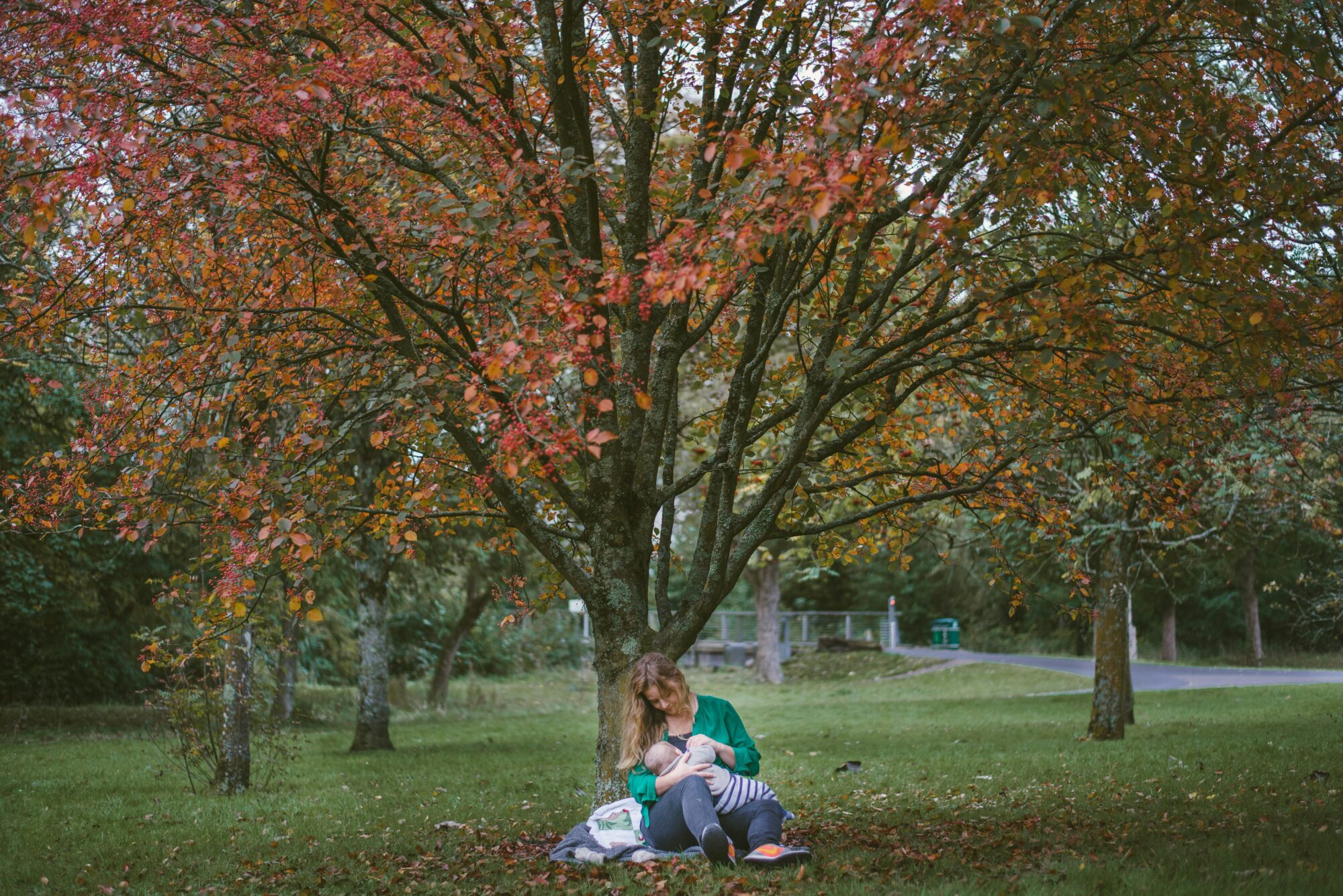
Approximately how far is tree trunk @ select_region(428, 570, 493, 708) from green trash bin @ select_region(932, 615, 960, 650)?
78.8 ft

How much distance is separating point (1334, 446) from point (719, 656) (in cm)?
2534

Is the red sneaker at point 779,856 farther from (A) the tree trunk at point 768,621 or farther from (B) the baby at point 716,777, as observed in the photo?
(A) the tree trunk at point 768,621

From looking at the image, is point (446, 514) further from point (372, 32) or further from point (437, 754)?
point (437, 754)

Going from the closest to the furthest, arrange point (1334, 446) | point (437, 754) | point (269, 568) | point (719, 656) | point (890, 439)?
point (269, 568) → point (890, 439) → point (1334, 446) → point (437, 754) → point (719, 656)

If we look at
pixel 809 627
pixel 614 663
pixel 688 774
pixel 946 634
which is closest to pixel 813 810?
pixel 614 663

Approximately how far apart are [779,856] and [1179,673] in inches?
964

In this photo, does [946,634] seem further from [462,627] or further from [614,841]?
[614,841]

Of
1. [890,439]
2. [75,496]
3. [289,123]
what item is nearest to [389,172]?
[289,123]

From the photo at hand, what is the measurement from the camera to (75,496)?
23.9ft

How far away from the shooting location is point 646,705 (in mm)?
6074

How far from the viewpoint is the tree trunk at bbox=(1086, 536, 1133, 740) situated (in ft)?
43.4

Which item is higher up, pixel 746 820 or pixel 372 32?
pixel 372 32

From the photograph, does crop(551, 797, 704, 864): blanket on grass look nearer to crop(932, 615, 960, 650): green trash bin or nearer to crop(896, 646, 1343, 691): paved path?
crop(896, 646, 1343, 691): paved path

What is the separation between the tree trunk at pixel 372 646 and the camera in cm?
1528
